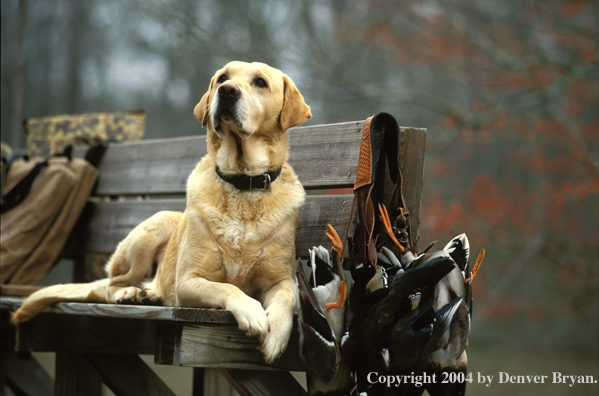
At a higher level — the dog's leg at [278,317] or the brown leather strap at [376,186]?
the brown leather strap at [376,186]

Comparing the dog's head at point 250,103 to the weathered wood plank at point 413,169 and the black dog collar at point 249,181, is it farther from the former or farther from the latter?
the weathered wood plank at point 413,169

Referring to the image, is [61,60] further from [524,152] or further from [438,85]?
[524,152]

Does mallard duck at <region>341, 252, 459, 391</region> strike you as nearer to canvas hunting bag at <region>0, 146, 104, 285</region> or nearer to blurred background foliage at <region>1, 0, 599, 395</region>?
canvas hunting bag at <region>0, 146, 104, 285</region>

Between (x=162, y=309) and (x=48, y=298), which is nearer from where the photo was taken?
(x=162, y=309)

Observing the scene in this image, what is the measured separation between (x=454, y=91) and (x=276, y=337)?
7461 millimetres

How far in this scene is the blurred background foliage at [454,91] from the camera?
601cm

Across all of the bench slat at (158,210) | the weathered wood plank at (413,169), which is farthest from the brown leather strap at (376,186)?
the bench slat at (158,210)

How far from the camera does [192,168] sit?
10.2 feet

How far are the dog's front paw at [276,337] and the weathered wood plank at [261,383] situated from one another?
15 centimetres

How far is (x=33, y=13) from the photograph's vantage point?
10062 millimetres

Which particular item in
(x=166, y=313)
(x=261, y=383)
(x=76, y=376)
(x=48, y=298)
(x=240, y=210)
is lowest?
(x=76, y=376)

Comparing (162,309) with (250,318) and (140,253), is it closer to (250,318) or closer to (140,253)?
(250,318)

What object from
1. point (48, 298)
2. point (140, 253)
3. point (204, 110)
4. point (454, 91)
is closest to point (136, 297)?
point (140, 253)

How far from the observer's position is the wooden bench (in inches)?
69.7
